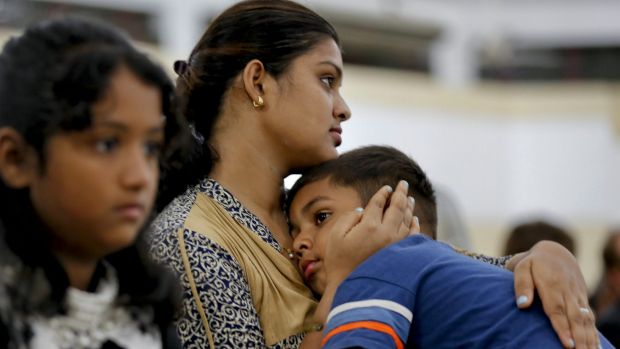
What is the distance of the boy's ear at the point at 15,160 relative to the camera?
1.53 meters

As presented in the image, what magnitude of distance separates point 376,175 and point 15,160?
96 centimetres

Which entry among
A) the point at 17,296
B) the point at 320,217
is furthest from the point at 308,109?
the point at 17,296

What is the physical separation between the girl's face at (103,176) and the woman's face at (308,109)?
78 centimetres

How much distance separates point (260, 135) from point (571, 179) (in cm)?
1075

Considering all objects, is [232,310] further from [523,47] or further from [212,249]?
[523,47]

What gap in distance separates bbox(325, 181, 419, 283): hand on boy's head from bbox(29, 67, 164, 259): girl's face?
63 centimetres

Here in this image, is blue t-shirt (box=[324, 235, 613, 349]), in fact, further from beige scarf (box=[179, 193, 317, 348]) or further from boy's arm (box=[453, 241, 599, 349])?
beige scarf (box=[179, 193, 317, 348])

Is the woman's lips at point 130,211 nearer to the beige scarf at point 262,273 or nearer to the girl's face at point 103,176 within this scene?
the girl's face at point 103,176

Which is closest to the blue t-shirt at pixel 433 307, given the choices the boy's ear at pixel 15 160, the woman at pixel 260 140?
the woman at pixel 260 140

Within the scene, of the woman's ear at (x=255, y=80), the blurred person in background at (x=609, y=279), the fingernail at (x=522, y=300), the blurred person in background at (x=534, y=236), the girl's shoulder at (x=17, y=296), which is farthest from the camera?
the blurred person in background at (x=609, y=279)

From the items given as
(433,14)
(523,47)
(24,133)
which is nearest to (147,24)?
(433,14)

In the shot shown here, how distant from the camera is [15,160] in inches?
60.6

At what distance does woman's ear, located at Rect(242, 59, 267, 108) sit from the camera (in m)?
2.37

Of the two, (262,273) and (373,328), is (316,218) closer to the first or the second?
(262,273)
